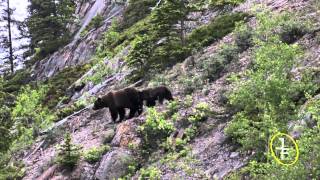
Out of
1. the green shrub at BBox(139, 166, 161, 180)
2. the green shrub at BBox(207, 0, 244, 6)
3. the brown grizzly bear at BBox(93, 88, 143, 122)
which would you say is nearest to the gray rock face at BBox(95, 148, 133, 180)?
the green shrub at BBox(139, 166, 161, 180)

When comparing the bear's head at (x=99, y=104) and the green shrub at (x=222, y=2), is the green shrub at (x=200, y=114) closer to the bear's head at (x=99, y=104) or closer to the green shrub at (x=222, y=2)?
the bear's head at (x=99, y=104)

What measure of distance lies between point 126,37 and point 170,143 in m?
18.3

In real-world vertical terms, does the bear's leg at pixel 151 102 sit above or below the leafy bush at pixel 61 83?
above

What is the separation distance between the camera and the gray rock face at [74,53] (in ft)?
117

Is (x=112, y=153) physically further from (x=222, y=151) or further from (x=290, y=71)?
(x=290, y=71)

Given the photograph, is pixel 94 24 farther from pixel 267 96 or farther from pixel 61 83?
pixel 267 96

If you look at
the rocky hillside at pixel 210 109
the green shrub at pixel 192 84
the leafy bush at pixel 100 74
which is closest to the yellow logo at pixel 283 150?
the rocky hillside at pixel 210 109

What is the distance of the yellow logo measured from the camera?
23.8 ft

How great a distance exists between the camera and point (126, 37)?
1215 inches

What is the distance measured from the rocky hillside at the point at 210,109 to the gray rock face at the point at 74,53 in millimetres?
7762

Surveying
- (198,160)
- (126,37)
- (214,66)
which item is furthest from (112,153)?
(126,37)

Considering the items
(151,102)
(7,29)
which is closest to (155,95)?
(151,102)

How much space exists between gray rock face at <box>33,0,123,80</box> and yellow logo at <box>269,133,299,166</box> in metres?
26.9

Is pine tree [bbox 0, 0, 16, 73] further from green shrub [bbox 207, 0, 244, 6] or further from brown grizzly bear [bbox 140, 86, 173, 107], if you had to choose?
brown grizzly bear [bbox 140, 86, 173, 107]
